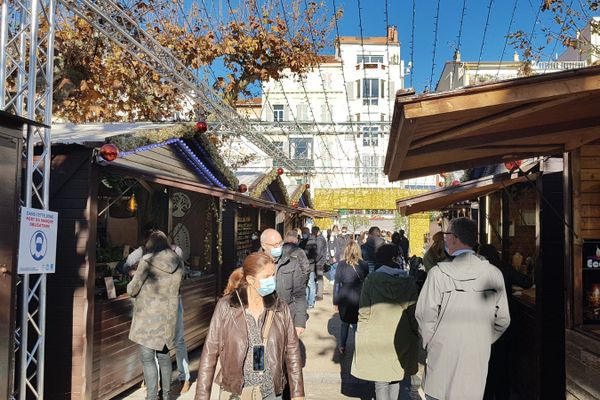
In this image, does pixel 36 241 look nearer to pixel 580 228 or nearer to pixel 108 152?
pixel 108 152

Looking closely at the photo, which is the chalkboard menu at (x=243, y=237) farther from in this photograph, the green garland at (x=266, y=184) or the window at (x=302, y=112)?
the window at (x=302, y=112)

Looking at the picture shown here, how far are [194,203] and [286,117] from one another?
3217cm

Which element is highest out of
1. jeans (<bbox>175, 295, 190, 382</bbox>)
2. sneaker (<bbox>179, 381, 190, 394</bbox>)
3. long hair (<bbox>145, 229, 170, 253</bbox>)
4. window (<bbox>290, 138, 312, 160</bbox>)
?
window (<bbox>290, 138, 312, 160</bbox>)

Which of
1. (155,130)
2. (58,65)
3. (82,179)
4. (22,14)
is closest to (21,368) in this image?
(82,179)

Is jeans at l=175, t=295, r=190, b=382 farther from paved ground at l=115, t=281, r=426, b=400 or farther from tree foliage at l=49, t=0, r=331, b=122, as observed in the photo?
tree foliage at l=49, t=0, r=331, b=122

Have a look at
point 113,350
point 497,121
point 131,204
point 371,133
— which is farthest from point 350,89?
point 497,121

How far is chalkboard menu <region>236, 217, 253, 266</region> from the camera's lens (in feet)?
44.8

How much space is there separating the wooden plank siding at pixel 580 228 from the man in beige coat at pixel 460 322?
3.81ft

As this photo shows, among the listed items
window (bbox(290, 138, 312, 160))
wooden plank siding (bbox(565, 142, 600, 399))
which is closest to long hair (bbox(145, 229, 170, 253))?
wooden plank siding (bbox(565, 142, 600, 399))

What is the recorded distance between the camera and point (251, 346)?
316 centimetres

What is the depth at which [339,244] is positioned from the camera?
17.1 metres

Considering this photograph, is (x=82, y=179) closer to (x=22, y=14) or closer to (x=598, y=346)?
(x=22, y=14)

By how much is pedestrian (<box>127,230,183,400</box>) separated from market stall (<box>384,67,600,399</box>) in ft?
7.91

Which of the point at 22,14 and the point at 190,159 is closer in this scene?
the point at 22,14
